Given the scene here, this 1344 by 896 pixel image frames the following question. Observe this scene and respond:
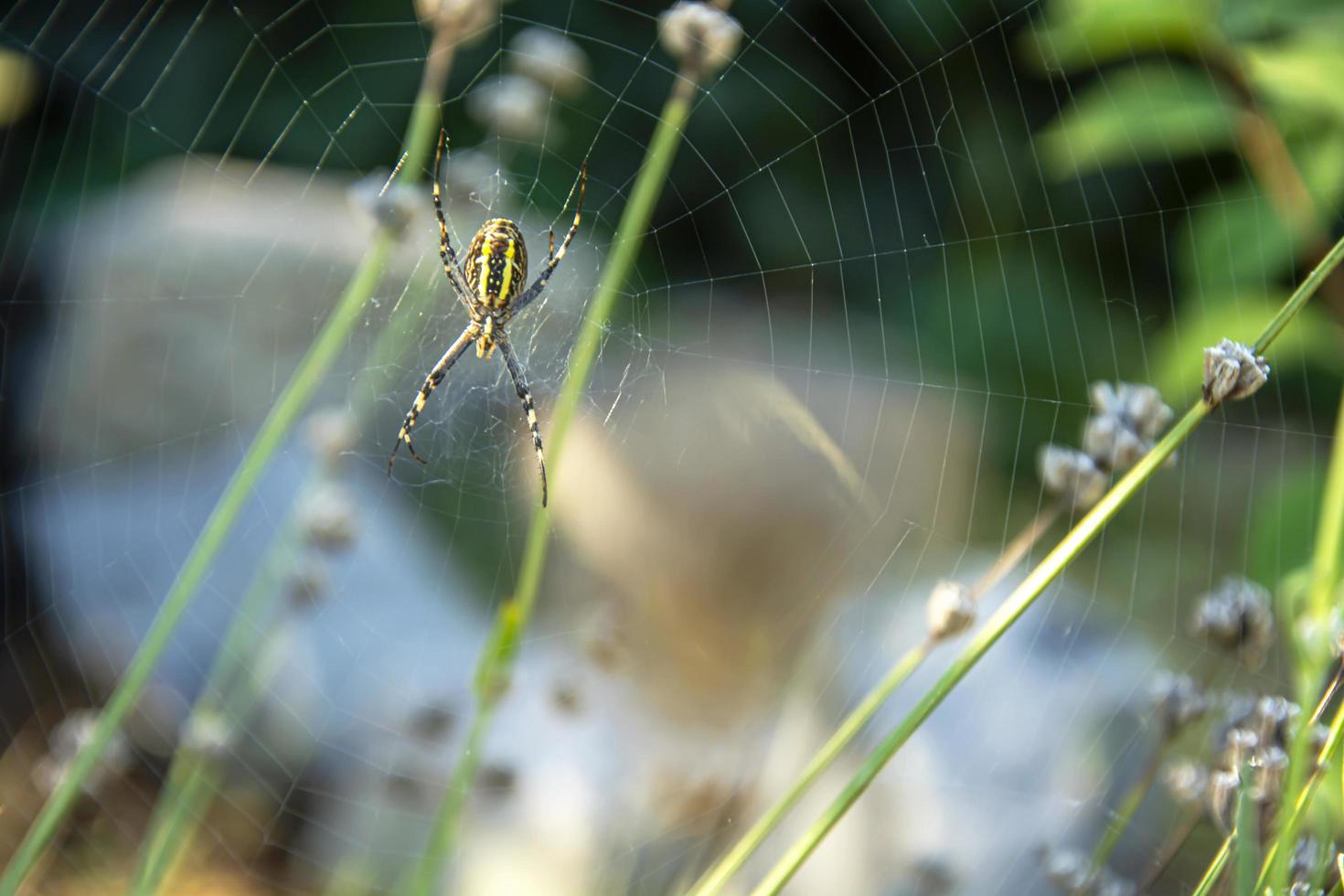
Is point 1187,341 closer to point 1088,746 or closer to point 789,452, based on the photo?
point 1088,746

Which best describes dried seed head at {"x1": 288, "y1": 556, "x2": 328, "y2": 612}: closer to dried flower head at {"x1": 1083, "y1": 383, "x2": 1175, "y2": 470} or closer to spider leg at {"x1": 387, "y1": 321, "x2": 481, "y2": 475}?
spider leg at {"x1": 387, "y1": 321, "x2": 481, "y2": 475}

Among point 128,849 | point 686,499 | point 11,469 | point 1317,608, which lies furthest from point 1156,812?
point 11,469

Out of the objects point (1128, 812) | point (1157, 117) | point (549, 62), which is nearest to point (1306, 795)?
point (1128, 812)

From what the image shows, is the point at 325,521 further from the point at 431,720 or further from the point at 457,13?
the point at 457,13

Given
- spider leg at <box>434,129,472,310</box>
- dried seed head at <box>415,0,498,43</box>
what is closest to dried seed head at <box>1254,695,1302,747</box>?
dried seed head at <box>415,0,498,43</box>

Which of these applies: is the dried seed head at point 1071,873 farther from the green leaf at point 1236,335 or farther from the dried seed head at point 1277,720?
the green leaf at point 1236,335
